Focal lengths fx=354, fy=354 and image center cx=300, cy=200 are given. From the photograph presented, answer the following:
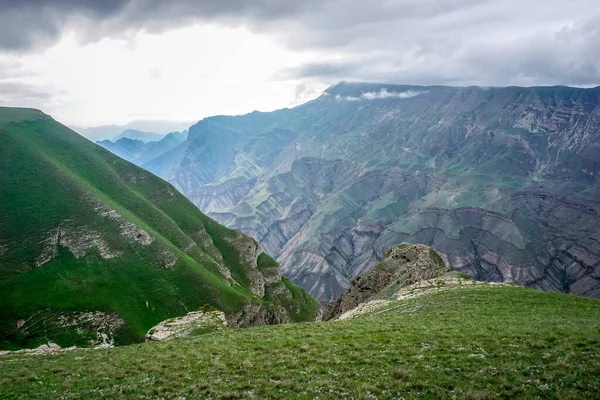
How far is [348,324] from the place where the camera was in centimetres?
4078

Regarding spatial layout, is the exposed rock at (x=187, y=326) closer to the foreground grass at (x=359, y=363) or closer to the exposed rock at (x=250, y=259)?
the foreground grass at (x=359, y=363)

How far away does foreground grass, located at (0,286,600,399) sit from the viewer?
20.5m

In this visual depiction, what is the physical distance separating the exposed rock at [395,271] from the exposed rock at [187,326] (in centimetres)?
3925

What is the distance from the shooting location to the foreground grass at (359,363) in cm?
2047

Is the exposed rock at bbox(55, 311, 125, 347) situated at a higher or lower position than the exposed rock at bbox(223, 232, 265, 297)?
higher

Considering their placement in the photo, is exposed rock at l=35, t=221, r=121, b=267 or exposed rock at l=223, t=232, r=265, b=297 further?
exposed rock at l=223, t=232, r=265, b=297

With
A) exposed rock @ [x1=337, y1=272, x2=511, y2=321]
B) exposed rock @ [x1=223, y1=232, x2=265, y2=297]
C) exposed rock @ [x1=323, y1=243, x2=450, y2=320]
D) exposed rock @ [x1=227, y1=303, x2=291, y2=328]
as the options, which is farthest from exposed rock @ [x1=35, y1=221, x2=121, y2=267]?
exposed rock @ [x1=337, y1=272, x2=511, y2=321]

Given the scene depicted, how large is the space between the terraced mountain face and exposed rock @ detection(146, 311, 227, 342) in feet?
125

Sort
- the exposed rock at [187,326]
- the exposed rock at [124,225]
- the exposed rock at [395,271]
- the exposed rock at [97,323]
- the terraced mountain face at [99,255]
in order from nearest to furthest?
the exposed rock at [187,326] → the exposed rock at [395,271] → the exposed rock at [97,323] → the terraced mountain face at [99,255] → the exposed rock at [124,225]

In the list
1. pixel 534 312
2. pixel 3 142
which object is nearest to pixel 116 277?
pixel 3 142

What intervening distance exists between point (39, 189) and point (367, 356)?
141266mm

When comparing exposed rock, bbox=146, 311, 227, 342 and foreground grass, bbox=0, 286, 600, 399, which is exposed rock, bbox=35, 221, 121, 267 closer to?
exposed rock, bbox=146, 311, 227, 342

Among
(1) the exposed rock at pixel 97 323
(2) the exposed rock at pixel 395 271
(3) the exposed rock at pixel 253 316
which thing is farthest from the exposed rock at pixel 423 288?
(1) the exposed rock at pixel 97 323

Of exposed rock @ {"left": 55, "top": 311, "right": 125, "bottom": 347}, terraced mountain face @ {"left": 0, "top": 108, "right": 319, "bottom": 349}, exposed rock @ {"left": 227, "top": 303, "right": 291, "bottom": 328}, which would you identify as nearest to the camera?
exposed rock @ {"left": 55, "top": 311, "right": 125, "bottom": 347}
